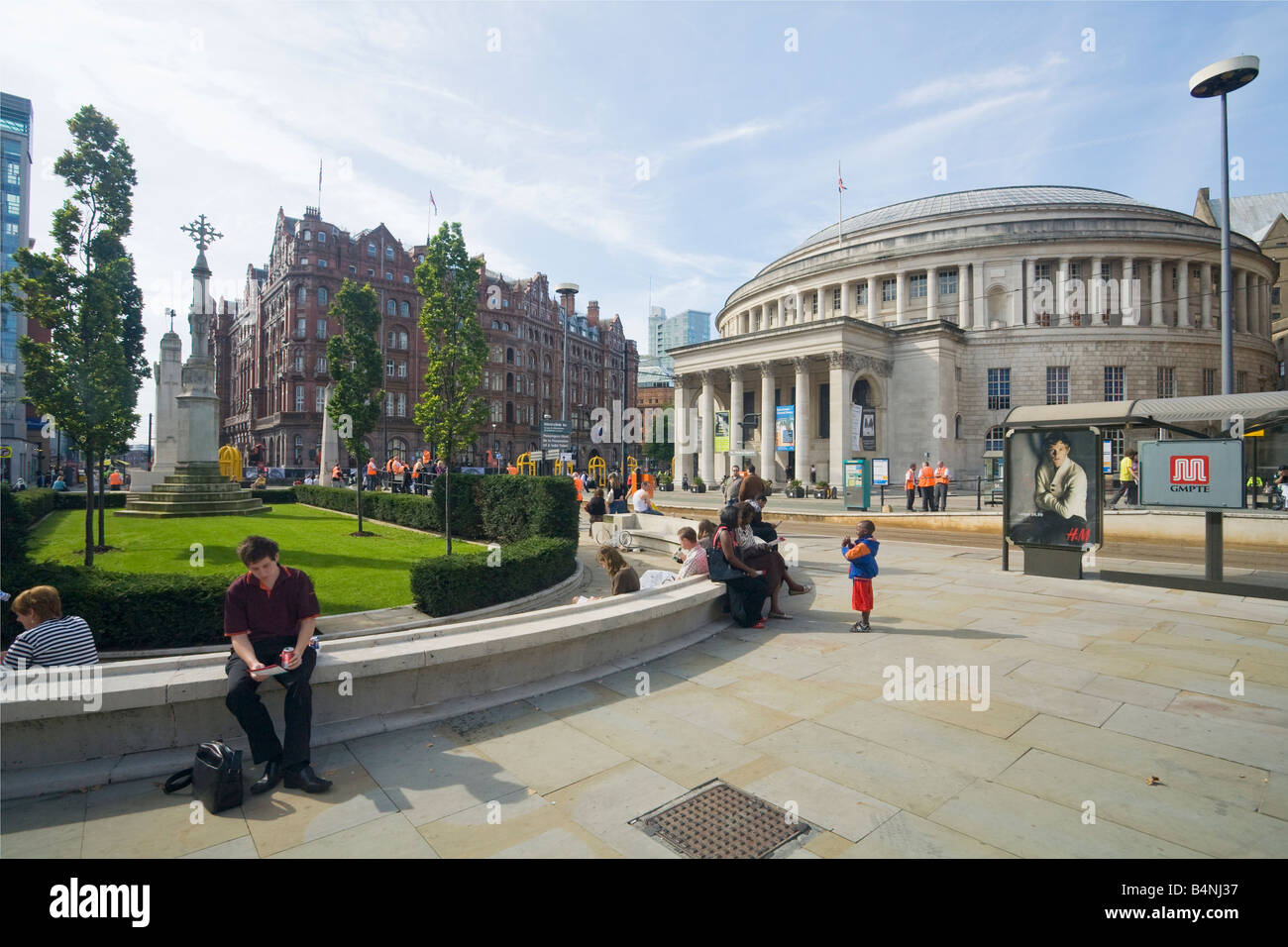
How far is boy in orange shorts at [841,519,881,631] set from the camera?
25.3 feet

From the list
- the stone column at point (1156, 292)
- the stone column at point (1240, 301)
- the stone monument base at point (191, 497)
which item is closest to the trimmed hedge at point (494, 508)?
the stone monument base at point (191, 497)

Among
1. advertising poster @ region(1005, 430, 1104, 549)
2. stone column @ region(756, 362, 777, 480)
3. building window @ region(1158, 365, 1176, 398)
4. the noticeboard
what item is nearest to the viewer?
the noticeboard

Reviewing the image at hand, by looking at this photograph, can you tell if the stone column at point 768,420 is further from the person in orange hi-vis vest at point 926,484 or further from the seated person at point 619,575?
the seated person at point 619,575

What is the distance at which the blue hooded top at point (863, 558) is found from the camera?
25.3ft

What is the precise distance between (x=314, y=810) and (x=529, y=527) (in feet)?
38.6

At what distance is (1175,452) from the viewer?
10562mm

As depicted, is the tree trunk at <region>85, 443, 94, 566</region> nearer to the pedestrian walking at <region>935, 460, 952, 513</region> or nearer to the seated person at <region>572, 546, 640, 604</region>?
the seated person at <region>572, 546, 640, 604</region>

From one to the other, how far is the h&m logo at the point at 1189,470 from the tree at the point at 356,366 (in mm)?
20051

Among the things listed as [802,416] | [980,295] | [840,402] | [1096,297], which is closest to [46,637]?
[840,402]

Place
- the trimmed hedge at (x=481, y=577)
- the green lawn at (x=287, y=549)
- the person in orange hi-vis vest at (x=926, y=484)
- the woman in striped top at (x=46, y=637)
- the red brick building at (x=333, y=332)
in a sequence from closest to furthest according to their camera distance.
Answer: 1. the woman in striped top at (x=46, y=637)
2. the trimmed hedge at (x=481, y=577)
3. the green lawn at (x=287, y=549)
4. the person in orange hi-vis vest at (x=926, y=484)
5. the red brick building at (x=333, y=332)

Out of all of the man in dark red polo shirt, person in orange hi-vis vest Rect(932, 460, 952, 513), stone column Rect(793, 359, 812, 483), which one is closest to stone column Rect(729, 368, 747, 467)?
stone column Rect(793, 359, 812, 483)

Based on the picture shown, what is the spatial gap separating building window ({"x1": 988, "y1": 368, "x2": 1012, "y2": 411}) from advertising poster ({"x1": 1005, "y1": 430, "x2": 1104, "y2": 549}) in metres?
42.7
